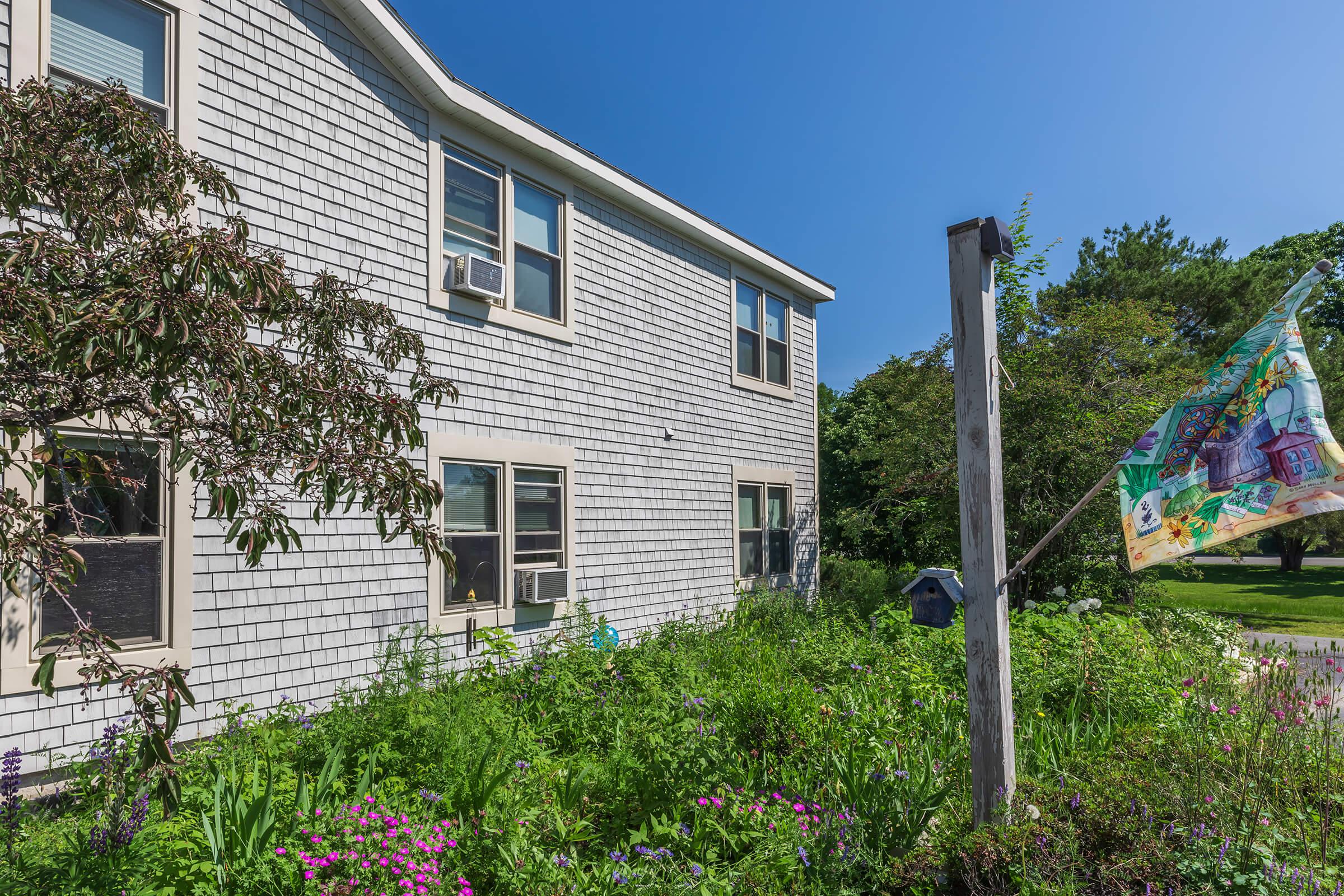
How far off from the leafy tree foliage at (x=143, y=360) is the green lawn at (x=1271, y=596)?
35.9 feet

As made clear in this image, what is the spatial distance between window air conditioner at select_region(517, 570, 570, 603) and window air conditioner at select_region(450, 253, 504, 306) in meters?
2.68

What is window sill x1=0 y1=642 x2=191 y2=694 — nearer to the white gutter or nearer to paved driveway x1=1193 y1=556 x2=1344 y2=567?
the white gutter

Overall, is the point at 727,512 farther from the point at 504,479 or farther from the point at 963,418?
the point at 963,418

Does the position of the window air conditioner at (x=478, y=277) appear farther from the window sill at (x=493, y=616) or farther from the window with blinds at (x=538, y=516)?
the window sill at (x=493, y=616)

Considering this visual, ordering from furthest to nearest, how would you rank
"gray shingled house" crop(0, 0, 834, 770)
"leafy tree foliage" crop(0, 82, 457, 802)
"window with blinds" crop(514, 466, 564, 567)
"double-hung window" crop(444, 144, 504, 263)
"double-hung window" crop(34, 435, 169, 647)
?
1. "window with blinds" crop(514, 466, 564, 567)
2. "double-hung window" crop(444, 144, 504, 263)
3. "gray shingled house" crop(0, 0, 834, 770)
4. "double-hung window" crop(34, 435, 169, 647)
5. "leafy tree foliage" crop(0, 82, 457, 802)

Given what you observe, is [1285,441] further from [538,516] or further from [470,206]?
[470,206]

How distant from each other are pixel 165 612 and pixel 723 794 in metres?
3.89

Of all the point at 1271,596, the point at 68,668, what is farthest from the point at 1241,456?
the point at 1271,596

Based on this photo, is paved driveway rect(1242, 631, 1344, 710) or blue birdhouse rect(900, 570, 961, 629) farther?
paved driveway rect(1242, 631, 1344, 710)

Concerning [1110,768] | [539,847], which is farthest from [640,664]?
[1110,768]

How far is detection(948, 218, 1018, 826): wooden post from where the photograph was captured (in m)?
3.93

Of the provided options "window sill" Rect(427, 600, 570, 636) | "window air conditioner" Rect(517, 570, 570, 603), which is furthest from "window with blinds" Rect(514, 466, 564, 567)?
"window sill" Rect(427, 600, 570, 636)

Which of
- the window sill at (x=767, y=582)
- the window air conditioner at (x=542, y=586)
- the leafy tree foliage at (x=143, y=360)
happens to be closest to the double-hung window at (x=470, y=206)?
the window air conditioner at (x=542, y=586)

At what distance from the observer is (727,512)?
1110cm
